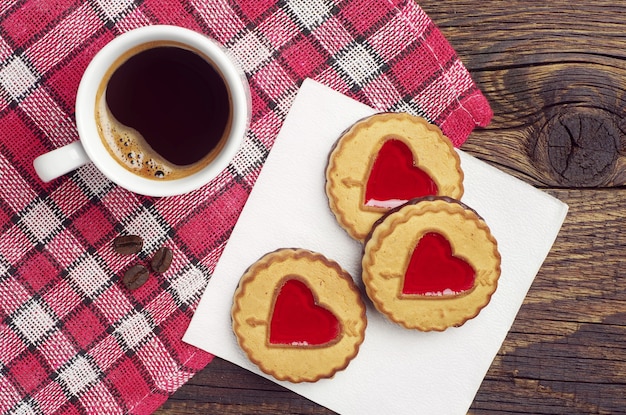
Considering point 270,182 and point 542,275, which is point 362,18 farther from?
point 542,275

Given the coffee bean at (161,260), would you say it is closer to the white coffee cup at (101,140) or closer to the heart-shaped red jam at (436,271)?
the white coffee cup at (101,140)

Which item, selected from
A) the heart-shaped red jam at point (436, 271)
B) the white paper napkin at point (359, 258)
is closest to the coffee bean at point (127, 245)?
the white paper napkin at point (359, 258)

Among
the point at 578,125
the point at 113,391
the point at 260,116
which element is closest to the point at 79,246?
the point at 113,391

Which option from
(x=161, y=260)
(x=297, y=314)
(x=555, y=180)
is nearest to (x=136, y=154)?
(x=161, y=260)

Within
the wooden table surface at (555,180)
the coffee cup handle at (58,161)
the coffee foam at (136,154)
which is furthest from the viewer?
the wooden table surface at (555,180)

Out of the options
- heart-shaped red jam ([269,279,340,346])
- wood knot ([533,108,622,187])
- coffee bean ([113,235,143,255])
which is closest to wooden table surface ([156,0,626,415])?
wood knot ([533,108,622,187])

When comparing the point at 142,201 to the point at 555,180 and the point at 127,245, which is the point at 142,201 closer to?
the point at 127,245

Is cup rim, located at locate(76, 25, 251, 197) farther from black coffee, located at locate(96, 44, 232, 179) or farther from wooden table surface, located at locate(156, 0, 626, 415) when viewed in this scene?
wooden table surface, located at locate(156, 0, 626, 415)
